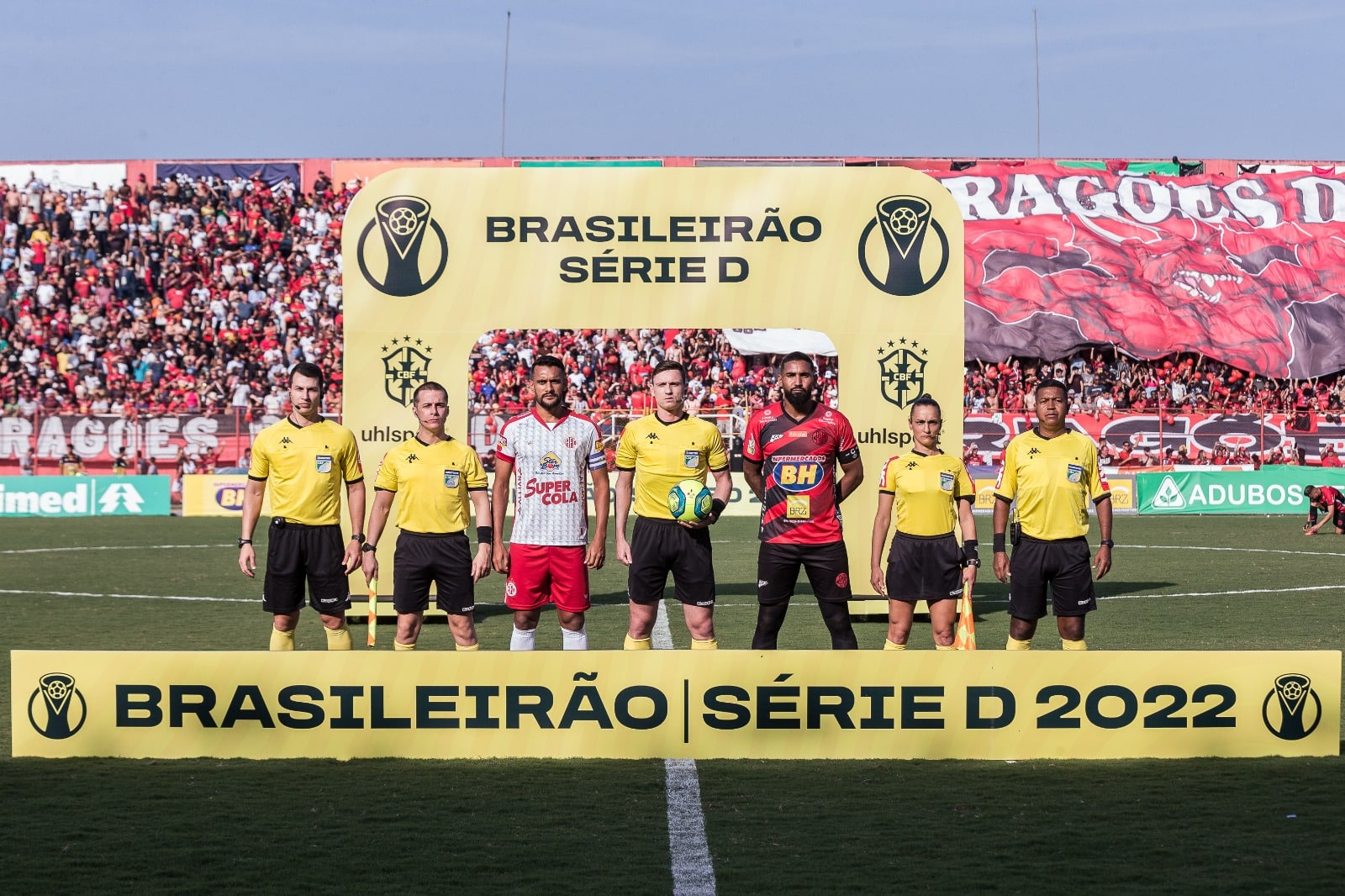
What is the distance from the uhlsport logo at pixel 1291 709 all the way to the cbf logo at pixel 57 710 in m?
5.60

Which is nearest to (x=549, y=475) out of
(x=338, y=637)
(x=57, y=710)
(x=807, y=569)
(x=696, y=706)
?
(x=807, y=569)

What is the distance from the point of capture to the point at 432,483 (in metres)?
9.61

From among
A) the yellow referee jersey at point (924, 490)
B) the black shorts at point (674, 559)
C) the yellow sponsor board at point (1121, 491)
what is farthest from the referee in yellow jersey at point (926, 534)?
the yellow sponsor board at point (1121, 491)

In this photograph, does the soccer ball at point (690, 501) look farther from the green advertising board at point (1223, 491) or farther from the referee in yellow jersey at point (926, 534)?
the green advertising board at point (1223, 491)

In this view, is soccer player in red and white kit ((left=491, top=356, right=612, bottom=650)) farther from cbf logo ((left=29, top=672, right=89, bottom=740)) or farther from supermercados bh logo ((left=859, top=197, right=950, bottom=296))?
supermercados bh logo ((left=859, top=197, right=950, bottom=296))

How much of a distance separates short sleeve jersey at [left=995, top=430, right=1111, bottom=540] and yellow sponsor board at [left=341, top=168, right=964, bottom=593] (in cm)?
433

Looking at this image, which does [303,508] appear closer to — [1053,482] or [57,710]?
[57,710]

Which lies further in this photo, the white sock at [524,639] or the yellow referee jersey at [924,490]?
the yellow referee jersey at [924,490]

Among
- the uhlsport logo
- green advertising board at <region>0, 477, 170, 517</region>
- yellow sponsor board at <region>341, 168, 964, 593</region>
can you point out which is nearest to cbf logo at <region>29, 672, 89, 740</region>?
the uhlsport logo

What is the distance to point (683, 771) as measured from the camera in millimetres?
7121

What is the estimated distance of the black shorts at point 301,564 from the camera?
9867 millimetres

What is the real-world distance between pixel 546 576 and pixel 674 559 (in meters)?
0.83

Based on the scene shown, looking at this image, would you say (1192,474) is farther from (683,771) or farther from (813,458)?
(683,771)

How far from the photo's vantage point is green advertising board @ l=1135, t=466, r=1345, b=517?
29.5 m
